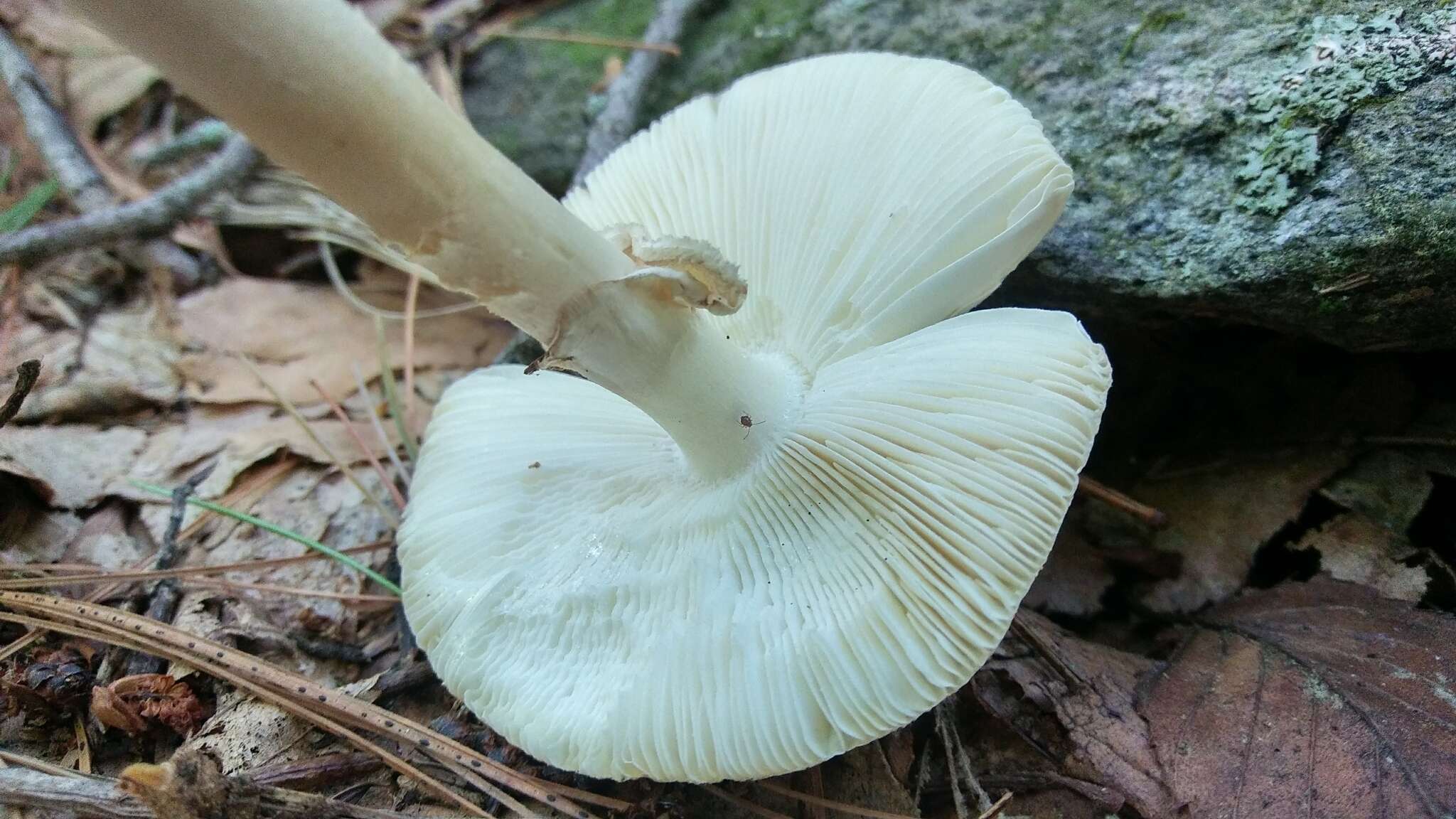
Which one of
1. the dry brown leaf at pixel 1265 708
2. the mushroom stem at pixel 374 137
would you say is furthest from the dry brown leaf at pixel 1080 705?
the mushroom stem at pixel 374 137

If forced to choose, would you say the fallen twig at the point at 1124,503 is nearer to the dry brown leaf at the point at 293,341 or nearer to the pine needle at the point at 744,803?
the pine needle at the point at 744,803

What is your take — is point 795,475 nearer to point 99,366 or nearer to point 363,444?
point 363,444

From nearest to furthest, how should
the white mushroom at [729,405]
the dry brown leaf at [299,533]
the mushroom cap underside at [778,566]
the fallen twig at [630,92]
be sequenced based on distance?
the white mushroom at [729,405] < the mushroom cap underside at [778,566] < the dry brown leaf at [299,533] < the fallen twig at [630,92]

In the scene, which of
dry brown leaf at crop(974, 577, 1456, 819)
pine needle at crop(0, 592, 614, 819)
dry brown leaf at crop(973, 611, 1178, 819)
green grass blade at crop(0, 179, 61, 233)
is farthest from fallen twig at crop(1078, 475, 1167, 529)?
green grass blade at crop(0, 179, 61, 233)

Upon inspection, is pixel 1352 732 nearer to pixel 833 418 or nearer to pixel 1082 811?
pixel 1082 811

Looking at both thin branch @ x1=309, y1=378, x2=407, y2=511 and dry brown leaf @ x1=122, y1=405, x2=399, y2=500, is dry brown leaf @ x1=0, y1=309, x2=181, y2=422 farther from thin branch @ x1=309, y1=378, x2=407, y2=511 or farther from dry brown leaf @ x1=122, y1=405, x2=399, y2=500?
thin branch @ x1=309, y1=378, x2=407, y2=511

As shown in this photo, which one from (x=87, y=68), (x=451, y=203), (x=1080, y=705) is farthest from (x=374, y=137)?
(x=87, y=68)
